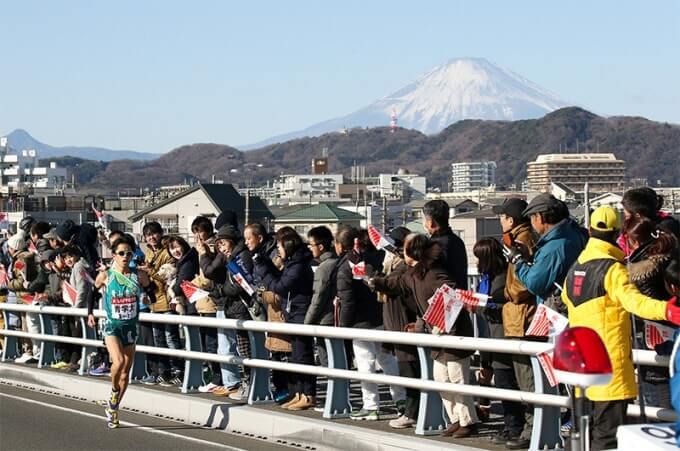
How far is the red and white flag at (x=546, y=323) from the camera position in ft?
29.1

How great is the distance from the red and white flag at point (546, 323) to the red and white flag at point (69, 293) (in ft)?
26.6

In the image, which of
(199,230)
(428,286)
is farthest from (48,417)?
(428,286)

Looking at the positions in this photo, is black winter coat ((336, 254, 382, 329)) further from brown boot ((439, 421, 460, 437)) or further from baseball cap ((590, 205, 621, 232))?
baseball cap ((590, 205, 621, 232))

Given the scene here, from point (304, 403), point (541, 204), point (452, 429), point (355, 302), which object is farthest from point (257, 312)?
point (541, 204)

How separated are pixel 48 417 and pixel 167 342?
1763 mm

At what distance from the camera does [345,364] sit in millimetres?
11883

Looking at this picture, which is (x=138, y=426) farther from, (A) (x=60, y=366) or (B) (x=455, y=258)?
(A) (x=60, y=366)

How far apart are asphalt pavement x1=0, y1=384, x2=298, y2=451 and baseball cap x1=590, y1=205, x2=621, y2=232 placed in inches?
169

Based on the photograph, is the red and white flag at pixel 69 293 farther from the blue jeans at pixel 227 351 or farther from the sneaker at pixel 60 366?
the blue jeans at pixel 227 351

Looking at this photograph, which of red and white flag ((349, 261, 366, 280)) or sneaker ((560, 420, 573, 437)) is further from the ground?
red and white flag ((349, 261, 366, 280))

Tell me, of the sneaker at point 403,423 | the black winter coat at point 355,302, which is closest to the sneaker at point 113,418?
the black winter coat at point 355,302

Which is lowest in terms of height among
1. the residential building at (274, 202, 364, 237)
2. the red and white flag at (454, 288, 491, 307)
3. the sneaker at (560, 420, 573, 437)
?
the residential building at (274, 202, 364, 237)

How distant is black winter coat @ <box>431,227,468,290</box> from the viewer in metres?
11.0

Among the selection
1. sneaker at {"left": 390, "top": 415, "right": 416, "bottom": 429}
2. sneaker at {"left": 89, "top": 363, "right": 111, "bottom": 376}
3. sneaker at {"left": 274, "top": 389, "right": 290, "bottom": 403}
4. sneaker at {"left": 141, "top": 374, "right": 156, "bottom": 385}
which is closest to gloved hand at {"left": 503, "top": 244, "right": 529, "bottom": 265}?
sneaker at {"left": 390, "top": 415, "right": 416, "bottom": 429}
